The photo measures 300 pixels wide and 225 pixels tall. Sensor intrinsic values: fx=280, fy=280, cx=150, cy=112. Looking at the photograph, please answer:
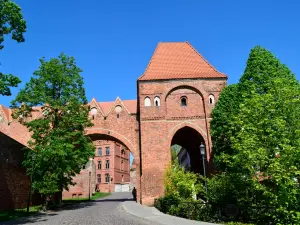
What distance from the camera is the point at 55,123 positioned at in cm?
2067

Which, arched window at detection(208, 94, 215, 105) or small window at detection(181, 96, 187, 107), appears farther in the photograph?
small window at detection(181, 96, 187, 107)

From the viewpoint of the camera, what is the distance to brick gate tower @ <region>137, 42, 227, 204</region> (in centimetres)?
2139

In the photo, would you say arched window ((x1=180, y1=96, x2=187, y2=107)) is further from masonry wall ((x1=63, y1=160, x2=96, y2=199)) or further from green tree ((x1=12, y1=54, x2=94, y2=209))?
masonry wall ((x1=63, y1=160, x2=96, y2=199))

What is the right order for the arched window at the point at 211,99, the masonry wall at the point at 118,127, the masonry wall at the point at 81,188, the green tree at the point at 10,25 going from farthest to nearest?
the masonry wall at the point at 81,188 → the masonry wall at the point at 118,127 → the arched window at the point at 211,99 → the green tree at the point at 10,25

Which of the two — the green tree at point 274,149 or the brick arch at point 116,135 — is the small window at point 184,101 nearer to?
the brick arch at point 116,135

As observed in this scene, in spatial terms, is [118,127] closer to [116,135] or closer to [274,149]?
[116,135]

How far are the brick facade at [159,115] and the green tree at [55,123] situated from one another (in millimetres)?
3384

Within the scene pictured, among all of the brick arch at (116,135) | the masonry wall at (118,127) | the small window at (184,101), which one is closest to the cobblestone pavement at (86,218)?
the brick arch at (116,135)

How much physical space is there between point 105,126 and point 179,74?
7801 mm

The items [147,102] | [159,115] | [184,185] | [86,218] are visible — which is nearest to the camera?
[86,218]

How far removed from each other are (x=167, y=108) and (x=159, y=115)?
107 cm

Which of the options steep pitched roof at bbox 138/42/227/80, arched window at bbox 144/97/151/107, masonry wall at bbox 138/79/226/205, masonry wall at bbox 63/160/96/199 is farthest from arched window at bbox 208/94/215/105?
masonry wall at bbox 63/160/96/199

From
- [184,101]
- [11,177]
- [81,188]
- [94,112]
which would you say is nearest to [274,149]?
[184,101]

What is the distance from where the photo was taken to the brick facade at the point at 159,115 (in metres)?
21.6
